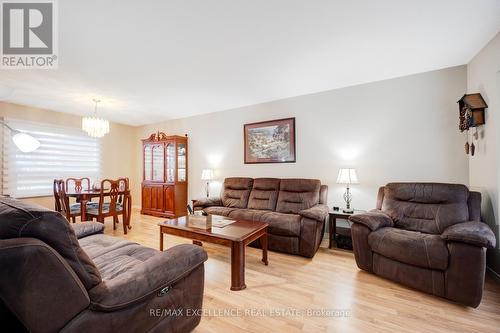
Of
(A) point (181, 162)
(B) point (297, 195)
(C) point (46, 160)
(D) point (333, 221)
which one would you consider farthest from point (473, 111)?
(C) point (46, 160)

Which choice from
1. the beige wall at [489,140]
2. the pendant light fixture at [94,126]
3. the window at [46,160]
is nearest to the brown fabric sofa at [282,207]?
the beige wall at [489,140]

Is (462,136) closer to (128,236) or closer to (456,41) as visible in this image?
(456,41)

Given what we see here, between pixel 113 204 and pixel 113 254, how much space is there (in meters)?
2.37

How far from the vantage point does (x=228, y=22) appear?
185 centimetres

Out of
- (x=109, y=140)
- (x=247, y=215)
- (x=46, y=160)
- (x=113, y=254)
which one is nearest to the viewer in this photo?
(x=113, y=254)

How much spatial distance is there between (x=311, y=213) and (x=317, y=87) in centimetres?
197

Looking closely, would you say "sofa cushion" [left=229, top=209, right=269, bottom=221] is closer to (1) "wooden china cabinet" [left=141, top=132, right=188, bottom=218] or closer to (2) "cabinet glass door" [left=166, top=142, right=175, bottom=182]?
(1) "wooden china cabinet" [left=141, top=132, right=188, bottom=218]

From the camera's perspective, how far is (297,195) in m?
3.31

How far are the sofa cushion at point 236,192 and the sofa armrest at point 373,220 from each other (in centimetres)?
186

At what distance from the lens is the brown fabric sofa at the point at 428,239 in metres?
1.69

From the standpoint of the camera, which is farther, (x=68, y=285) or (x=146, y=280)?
(x=146, y=280)

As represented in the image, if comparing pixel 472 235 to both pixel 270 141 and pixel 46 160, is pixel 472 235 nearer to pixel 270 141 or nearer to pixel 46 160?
pixel 270 141

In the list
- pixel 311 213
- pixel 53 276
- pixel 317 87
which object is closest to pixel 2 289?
pixel 53 276

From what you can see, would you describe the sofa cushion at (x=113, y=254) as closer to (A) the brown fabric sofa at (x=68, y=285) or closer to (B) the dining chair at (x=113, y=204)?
(A) the brown fabric sofa at (x=68, y=285)
